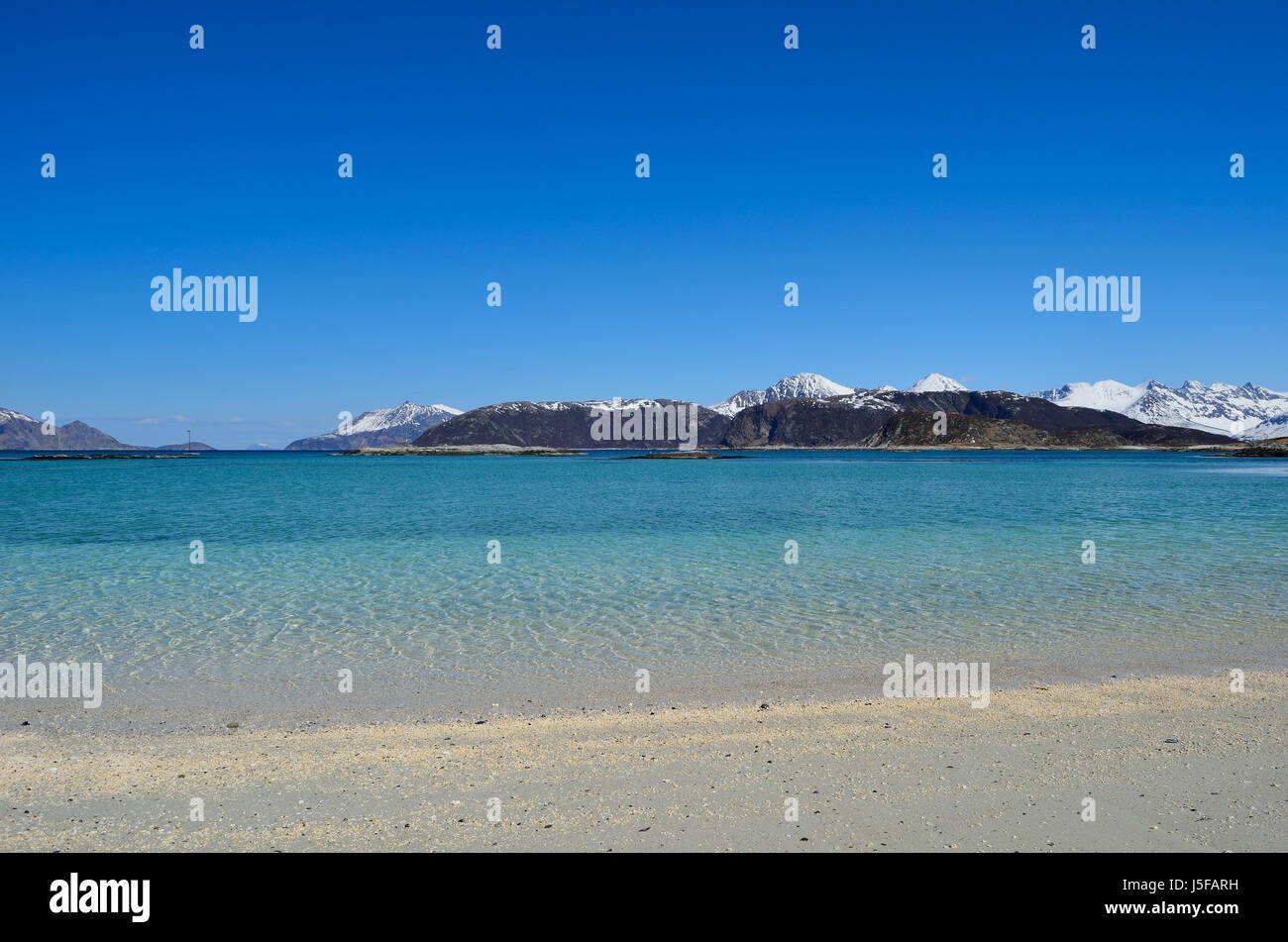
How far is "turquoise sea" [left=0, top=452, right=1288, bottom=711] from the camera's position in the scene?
11.5 metres

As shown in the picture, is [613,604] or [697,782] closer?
[697,782]

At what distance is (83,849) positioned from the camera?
5.85 metres

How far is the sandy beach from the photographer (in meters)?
5.95

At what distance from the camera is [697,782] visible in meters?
7.05

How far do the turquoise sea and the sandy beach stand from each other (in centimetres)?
171

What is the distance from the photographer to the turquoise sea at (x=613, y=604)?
1151 cm

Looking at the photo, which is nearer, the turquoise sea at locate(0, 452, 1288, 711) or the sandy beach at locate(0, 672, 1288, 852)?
the sandy beach at locate(0, 672, 1288, 852)

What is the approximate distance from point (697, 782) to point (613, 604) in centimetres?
964

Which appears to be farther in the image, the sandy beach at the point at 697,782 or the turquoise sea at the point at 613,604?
the turquoise sea at the point at 613,604

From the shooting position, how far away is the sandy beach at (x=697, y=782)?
5953 mm

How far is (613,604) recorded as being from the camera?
16609 mm

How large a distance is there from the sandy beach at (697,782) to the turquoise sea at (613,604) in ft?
5.62
